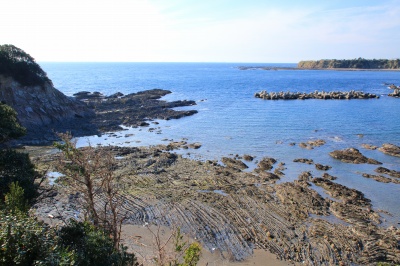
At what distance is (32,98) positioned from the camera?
42.9m

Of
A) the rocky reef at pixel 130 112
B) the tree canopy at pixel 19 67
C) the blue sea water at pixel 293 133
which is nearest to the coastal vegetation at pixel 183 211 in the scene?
the blue sea water at pixel 293 133

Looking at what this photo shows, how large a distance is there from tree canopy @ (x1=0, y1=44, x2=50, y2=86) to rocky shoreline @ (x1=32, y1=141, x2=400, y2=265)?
19.1 meters

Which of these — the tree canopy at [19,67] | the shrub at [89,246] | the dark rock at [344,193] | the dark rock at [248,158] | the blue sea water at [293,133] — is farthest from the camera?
the tree canopy at [19,67]

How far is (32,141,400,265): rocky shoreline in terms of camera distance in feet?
55.8

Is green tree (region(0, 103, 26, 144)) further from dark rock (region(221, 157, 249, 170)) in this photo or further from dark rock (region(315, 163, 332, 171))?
dark rock (region(315, 163, 332, 171))

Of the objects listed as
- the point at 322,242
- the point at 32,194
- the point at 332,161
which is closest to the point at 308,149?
the point at 332,161

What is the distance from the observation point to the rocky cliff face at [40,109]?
131 feet

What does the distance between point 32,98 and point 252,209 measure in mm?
35611

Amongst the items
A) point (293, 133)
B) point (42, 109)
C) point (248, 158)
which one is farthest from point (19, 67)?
point (293, 133)

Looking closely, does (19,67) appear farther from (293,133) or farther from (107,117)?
(293,133)

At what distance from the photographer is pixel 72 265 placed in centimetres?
827

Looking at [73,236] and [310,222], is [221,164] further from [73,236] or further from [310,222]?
[73,236]

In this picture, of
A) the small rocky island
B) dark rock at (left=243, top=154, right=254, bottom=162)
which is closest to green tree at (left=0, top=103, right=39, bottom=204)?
the small rocky island

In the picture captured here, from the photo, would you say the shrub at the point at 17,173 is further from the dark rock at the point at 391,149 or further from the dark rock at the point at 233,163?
the dark rock at the point at 391,149
